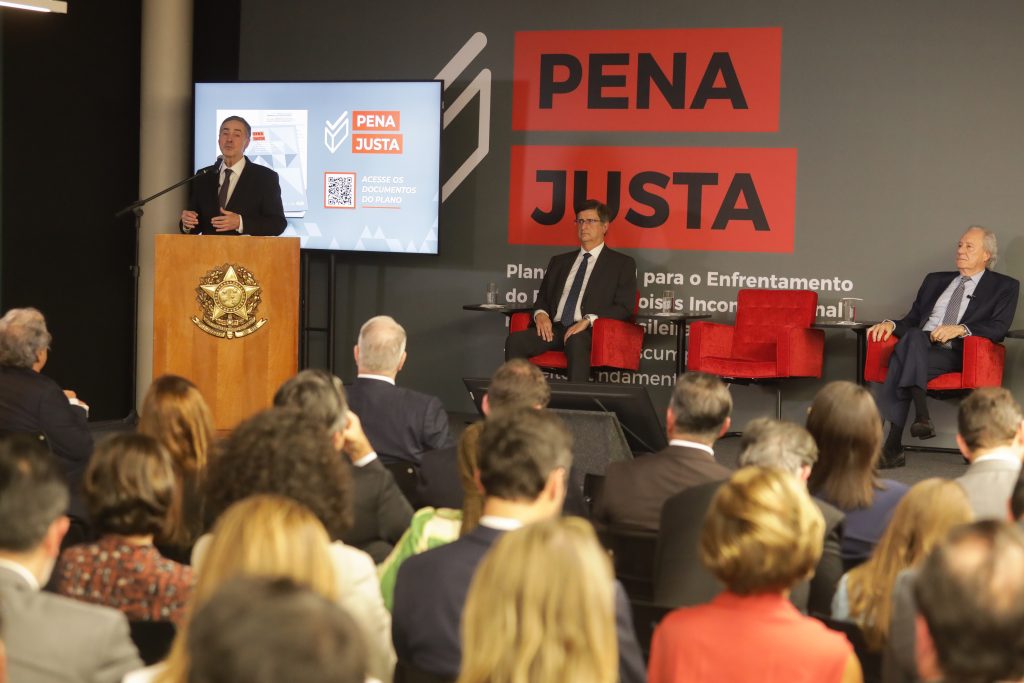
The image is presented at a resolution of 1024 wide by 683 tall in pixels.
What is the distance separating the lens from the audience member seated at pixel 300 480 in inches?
91.7

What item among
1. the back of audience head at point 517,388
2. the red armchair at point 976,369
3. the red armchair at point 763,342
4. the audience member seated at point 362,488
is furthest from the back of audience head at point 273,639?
the red armchair at point 763,342

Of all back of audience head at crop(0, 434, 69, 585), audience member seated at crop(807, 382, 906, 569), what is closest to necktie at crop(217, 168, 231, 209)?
audience member seated at crop(807, 382, 906, 569)

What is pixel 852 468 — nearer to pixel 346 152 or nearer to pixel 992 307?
pixel 992 307

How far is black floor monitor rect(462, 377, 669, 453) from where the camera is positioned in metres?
4.69

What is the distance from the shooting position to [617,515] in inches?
130

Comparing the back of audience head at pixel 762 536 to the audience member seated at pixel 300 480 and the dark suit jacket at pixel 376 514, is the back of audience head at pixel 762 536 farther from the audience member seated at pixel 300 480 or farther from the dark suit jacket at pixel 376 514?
the dark suit jacket at pixel 376 514

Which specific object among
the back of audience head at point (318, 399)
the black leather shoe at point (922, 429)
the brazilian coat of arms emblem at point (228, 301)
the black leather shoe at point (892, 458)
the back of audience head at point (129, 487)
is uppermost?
the brazilian coat of arms emblem at point (228, 301)

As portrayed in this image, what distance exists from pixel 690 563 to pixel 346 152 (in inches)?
244

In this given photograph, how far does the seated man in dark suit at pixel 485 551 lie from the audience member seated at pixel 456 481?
12 cm

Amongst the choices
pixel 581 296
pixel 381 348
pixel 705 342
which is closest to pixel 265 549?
pixel 381 348

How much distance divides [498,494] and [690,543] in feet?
2.06

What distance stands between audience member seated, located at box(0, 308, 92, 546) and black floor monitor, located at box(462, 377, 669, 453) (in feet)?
5.91

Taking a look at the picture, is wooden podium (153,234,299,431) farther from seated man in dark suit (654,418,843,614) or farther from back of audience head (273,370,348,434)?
seated man in dark suit (654,418,843,614)

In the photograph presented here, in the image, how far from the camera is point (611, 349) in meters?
7.67
